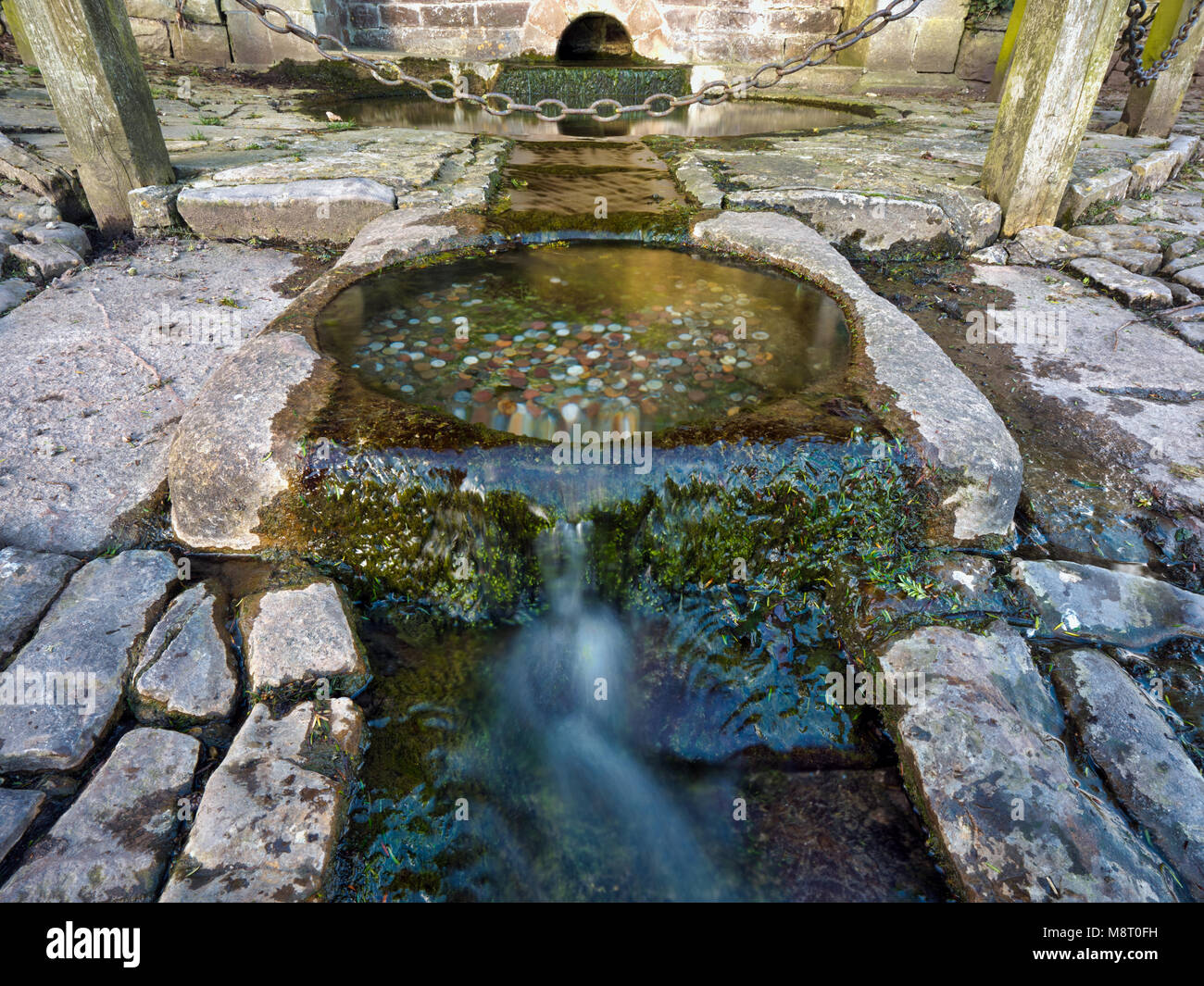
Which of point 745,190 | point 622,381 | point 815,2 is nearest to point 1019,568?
point 622,381

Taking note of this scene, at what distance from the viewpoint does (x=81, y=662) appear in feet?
5.58

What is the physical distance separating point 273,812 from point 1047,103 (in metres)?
4.14

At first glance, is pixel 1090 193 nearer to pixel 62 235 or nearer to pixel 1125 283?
pixel 1125 283

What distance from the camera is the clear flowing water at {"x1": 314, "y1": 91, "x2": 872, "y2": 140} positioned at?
18.7 feet

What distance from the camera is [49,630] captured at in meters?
1.76

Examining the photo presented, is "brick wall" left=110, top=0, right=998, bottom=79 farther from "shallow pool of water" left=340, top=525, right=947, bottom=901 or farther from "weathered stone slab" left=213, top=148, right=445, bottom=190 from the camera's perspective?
"shallow pool of water" left=340, top=525, right=947, bottom=901

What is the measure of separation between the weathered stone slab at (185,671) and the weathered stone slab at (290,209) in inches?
97.4

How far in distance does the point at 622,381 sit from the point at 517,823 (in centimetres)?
143

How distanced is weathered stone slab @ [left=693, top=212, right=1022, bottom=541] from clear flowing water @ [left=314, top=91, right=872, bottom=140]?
367cm

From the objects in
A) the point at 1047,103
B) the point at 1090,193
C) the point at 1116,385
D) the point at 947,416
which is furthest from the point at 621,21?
the point at 947,416

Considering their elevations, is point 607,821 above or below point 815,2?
below

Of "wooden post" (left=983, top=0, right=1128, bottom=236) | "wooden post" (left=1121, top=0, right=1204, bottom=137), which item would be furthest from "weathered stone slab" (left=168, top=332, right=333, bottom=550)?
"wooden post" (left=1121, top=0, right=1204, bottom=137)

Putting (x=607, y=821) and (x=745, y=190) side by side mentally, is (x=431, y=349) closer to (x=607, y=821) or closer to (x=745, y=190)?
(x=607, y=821)
